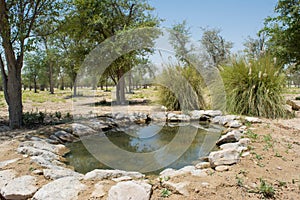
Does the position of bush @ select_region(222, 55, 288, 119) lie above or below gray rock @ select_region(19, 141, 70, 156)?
above

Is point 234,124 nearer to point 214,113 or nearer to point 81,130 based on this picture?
point 214,113

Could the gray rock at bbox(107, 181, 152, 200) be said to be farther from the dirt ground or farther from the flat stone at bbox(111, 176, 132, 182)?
the flat stone at bbox(111, 176, 132, 182)

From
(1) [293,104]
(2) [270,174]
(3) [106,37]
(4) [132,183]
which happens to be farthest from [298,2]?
(4) [132,183]

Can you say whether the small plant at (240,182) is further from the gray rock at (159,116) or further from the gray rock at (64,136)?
the gray rock at (159,116)

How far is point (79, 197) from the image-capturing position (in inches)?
66.9

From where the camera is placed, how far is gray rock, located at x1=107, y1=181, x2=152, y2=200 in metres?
1.63

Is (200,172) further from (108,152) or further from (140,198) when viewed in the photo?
(108,152)

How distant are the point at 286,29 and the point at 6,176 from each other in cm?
1084

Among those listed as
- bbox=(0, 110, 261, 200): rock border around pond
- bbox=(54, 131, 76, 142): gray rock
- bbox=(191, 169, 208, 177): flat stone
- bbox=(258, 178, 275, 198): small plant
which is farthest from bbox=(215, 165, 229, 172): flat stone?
bbox=(54, 131, 76, 142): gray rock

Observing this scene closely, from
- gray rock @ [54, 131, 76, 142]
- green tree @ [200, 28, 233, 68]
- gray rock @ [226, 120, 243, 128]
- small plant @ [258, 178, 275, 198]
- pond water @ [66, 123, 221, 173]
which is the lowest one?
pond water @ [66, 123, 221, 173]

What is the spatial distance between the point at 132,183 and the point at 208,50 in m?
20.6

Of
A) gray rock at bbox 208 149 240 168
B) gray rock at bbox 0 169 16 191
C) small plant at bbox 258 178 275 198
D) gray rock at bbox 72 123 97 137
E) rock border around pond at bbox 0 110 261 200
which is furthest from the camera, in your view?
gray rock at bbox 72 123 97 137

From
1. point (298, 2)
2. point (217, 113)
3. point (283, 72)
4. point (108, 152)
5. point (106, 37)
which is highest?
point (298, 2)

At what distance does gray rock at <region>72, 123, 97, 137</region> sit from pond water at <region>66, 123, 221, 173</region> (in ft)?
0.56
